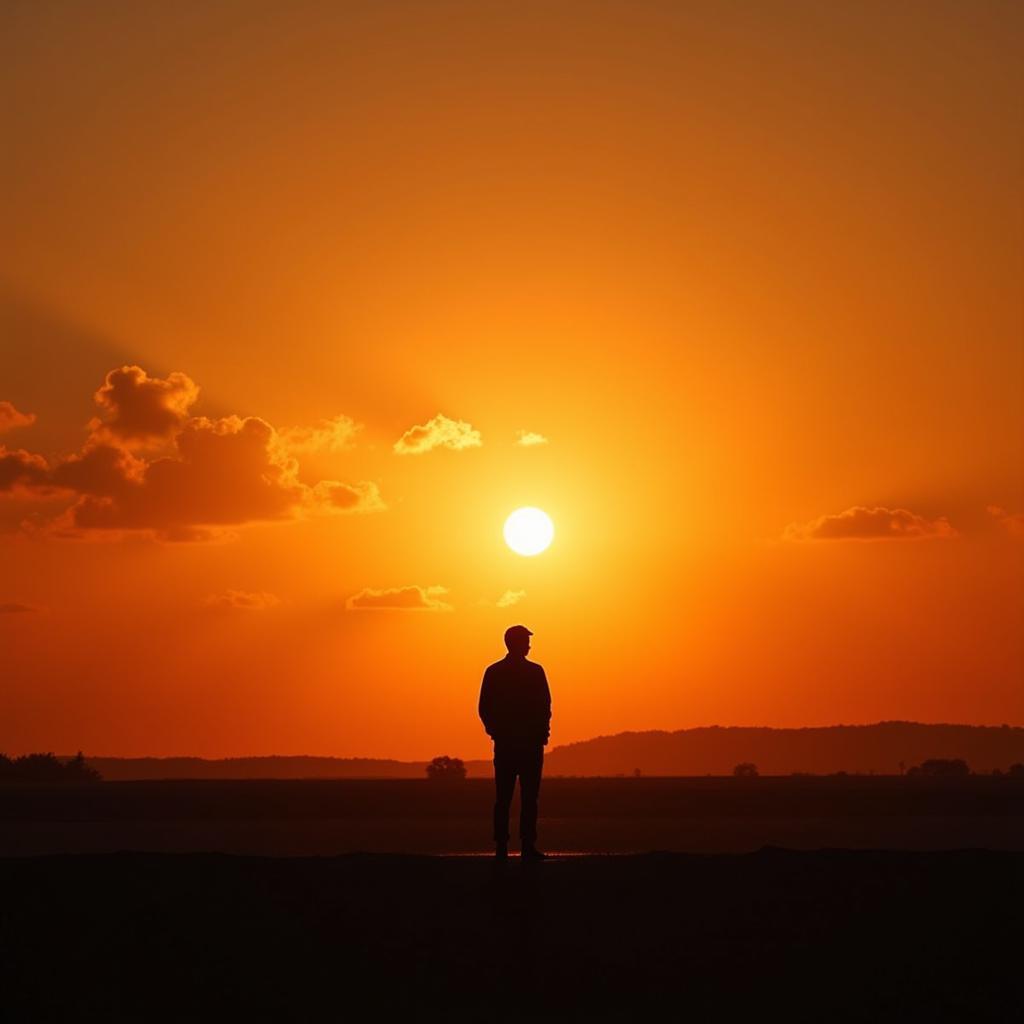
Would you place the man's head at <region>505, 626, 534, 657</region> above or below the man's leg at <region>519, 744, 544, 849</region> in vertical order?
above

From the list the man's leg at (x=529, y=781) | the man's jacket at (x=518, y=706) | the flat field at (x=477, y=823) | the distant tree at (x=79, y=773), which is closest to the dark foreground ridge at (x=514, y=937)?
Result: the man's leg at (x=529, y=781)

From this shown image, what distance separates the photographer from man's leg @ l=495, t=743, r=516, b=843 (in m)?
23.1

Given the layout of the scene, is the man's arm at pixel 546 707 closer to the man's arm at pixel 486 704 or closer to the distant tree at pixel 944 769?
the man's arm at pixel 486 704

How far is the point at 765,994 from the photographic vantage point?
19469mm

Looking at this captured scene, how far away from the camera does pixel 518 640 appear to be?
76.0 feet

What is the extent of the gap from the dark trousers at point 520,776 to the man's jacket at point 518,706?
116 millimetres

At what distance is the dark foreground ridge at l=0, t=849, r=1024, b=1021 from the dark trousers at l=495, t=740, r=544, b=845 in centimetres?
63

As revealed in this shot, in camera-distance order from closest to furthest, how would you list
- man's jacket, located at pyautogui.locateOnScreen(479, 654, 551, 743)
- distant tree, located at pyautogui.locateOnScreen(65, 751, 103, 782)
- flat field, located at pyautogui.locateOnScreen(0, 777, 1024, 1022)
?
flat field, located at pyautogui.locateOnScreen(0, 777, 1024, 1022) < man's jacket, located at pyautogui.locateOnScreen(479, 654, 551, 743) < distant tree, located at pyautogui.locateOnScreen(65, 751, 103, 782)

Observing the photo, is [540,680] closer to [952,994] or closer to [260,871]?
[260,871]

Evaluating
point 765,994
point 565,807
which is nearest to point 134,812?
point 565,807

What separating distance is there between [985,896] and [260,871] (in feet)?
28.4

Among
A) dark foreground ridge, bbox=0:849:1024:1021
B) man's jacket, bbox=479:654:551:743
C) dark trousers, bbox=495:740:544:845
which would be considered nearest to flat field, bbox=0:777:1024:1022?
dark foreground ridge, bbox=0:849:1024:1021

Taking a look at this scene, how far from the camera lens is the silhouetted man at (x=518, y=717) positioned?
2297cm

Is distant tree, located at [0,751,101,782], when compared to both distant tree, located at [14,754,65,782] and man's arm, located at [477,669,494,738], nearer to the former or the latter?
distant tree, located at [14,754,65,782]
